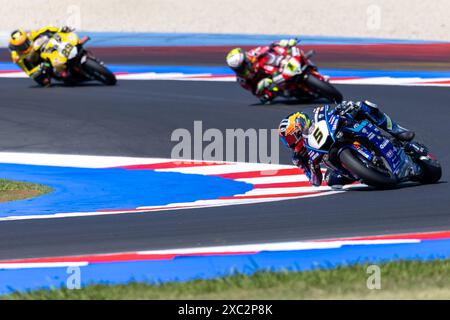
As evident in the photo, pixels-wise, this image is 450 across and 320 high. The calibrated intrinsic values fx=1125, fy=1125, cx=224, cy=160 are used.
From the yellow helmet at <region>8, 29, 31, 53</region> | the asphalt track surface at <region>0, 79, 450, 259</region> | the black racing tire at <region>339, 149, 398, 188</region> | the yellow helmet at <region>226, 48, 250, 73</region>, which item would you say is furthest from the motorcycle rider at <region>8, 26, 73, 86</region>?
the black racing tire at <region>339, 149, 398, 188</region>

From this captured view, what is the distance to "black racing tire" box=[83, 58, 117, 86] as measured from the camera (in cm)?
2170

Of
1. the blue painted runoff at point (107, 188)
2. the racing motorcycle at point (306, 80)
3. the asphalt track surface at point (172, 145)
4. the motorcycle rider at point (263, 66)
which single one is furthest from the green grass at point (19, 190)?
the racing motorcycle at point (306, 80)

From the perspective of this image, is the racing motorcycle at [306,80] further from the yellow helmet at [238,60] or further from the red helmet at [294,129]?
the red helmet at [294,129]

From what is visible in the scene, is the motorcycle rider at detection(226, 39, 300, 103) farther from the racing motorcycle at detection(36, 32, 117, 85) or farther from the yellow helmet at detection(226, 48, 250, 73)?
the racing motorcycle at detection(36, 32, 117, 85)

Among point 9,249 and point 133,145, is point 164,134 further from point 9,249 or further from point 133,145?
point 9,249

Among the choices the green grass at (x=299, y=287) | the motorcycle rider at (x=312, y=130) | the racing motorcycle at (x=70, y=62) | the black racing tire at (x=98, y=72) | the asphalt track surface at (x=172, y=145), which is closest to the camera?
the green grass at (x=299, y=287)

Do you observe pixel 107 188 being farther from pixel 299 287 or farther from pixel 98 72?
pixel 98 72

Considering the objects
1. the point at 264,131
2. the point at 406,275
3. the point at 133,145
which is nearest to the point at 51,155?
the point at 133,145

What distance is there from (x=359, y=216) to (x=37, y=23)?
2135 centimetres

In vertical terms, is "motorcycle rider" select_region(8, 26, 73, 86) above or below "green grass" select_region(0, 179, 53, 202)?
above

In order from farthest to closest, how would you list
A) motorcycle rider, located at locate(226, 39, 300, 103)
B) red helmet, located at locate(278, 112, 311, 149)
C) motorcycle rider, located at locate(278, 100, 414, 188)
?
1. motorcycle rider, located at locate(226, 39, 300, 103)
2. red helmet, located at locate(278, 112, 311, 149)
3. motorcycle rider, located at locate(278, 100, 414, 188)

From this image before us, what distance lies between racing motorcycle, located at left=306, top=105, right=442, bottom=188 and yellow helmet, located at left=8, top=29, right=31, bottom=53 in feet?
36.7

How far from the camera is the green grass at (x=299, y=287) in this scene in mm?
6902

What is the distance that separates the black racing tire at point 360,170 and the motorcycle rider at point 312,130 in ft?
1.23
